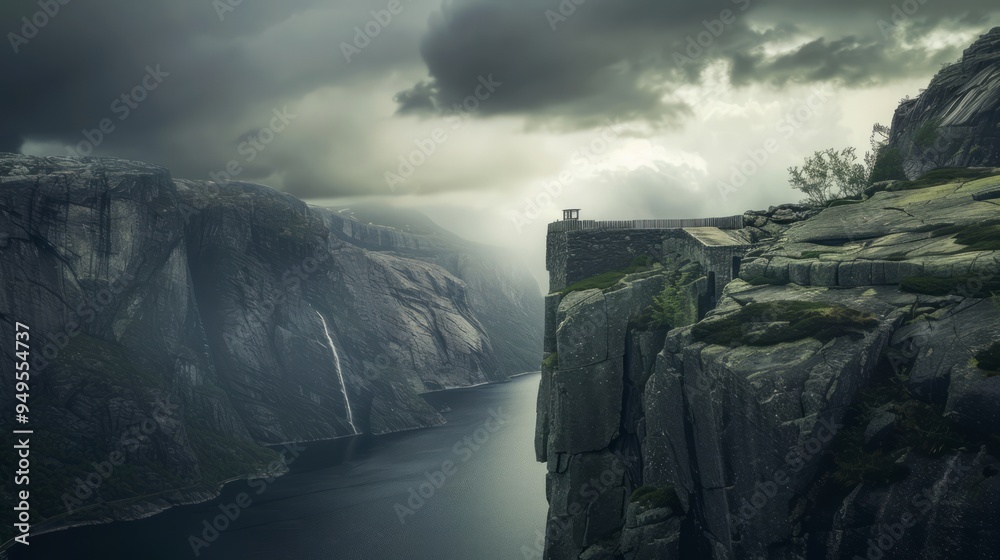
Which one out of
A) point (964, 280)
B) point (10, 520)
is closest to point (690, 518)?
point (964, 280)

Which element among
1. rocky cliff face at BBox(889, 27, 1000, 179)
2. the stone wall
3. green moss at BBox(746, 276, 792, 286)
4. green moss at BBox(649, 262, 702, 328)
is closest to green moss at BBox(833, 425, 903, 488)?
green moss at BBox(746, 276, 792, 286)

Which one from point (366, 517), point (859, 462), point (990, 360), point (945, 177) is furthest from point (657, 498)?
point (366, 517)

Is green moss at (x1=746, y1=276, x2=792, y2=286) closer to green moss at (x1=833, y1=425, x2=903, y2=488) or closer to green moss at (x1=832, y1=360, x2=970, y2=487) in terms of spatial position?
green moss at (x1=832, y1=360, x2=970, y2=487)

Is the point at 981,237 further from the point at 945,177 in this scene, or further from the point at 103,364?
the point at 103,364

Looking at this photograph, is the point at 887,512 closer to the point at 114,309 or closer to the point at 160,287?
the point at 114,309

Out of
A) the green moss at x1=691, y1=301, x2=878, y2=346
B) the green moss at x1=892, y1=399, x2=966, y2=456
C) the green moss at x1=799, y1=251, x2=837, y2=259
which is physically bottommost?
the green moss at x1=892, y1=399, x2=966, y2=456
